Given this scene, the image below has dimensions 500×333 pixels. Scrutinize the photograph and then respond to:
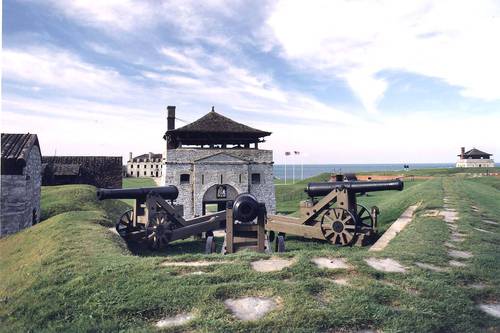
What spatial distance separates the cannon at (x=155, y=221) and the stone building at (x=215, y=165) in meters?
8.00

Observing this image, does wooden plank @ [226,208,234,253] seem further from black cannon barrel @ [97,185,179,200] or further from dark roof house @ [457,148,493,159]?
dark roof house @ [457,148,493,159]

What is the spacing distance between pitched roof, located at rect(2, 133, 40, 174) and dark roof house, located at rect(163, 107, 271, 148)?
748 centimetres

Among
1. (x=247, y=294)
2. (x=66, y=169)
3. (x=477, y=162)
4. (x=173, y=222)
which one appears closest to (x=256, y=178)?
(x=173, y=222)

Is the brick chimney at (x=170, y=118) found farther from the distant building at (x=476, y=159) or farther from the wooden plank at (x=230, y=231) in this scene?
the distant building at (x=476, y=159)

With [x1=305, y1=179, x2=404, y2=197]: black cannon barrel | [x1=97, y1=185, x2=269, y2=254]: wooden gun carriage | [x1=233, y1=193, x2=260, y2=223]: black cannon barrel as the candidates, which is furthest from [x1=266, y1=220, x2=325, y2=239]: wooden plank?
[x1=233, y1=193, x2=260, y2=223]: black cannon barrel

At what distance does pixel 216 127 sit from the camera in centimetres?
2291

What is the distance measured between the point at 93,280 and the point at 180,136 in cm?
1696

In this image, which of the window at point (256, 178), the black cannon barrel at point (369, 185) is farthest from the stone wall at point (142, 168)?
the black cannon barrel at point (369, 185)

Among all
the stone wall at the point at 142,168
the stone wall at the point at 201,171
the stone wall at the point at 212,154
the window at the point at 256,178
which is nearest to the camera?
the stone wall at the point at 201,171

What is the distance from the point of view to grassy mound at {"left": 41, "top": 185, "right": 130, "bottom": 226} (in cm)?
2077

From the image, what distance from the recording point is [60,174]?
34.2 meters

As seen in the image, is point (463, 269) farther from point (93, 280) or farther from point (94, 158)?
point (94, 158)

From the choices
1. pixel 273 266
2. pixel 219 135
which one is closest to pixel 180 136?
pixel 219 135

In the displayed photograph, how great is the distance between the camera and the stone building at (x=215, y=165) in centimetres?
2188
